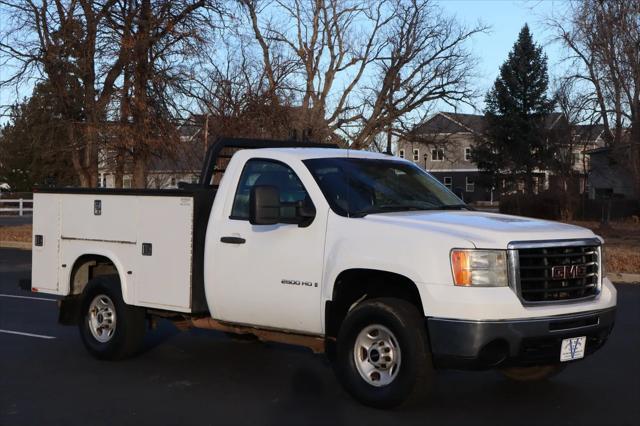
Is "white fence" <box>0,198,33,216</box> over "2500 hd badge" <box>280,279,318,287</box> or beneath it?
beneath

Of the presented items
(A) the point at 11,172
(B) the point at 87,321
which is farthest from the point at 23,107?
(A) the point at 11,172

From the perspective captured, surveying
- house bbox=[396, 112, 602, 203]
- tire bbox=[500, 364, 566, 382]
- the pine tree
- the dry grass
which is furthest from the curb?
the pine tree

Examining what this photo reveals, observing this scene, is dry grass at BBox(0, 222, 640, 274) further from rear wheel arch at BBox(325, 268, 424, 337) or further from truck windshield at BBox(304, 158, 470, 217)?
rear wheel arch at BBox(325, 268, 424, 337)

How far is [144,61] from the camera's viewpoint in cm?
2350

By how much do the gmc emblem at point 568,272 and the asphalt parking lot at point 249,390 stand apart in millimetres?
1054

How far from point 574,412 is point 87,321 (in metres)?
4.89

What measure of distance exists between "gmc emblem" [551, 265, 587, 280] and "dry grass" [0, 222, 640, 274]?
11.7 metres

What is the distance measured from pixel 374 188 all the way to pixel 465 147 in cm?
7625

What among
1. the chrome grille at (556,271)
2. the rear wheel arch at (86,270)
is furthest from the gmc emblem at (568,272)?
the rear wheel arch at (86,270)

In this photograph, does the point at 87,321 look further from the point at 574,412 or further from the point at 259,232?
the point at 574,412

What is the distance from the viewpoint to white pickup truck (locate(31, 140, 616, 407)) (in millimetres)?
5977

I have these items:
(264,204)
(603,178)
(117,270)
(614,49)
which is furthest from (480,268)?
(603,178)

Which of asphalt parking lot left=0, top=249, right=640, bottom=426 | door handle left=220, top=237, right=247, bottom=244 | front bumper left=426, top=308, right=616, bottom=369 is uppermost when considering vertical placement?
door handle left=220, top=237, right=247, bottom=244

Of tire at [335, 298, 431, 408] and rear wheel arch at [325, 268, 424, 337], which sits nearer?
tire at [335, 298, 431, 408]
